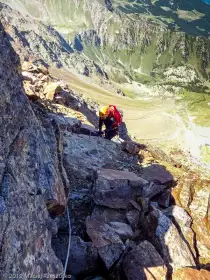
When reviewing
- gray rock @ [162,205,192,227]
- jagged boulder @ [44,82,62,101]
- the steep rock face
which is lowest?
gray rock @ [162,205,192,227]

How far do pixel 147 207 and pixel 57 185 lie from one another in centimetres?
506

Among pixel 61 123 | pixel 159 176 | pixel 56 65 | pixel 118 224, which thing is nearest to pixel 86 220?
pixel 118 224

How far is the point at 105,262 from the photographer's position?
9875 millimetres

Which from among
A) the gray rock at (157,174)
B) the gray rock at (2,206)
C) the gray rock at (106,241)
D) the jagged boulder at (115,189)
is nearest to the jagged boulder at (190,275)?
the gray rock at (106,241)

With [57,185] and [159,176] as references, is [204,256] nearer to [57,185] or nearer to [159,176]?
[159,176]

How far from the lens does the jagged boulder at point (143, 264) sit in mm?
9719

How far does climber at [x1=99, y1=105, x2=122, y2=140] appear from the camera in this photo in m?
21.3

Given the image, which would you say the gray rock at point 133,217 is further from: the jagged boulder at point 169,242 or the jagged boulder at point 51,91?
the jagged boulder at point 51,91

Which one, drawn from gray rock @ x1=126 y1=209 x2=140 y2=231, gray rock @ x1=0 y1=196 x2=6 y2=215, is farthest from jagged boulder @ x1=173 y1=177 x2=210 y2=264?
gray rock @ x1=0 y1=196 x2=6 y2=215

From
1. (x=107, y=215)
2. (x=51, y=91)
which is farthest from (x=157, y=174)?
(x=51, y=91)

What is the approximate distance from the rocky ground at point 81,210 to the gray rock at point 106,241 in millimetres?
→ 30

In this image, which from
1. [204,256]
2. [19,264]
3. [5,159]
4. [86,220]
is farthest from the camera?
[204,256]

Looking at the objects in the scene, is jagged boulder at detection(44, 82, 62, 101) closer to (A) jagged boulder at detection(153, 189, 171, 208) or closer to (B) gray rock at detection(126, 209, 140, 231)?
(A) jagged boulder at detection(153, 189, 171, 208)

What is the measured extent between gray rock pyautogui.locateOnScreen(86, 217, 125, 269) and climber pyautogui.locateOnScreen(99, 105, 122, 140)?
34.7 ft
